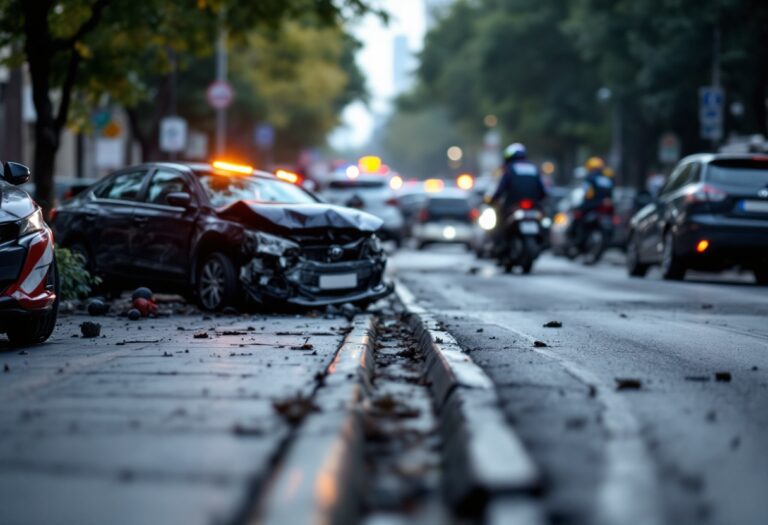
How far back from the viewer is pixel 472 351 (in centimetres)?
898

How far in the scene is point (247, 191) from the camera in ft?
44.2

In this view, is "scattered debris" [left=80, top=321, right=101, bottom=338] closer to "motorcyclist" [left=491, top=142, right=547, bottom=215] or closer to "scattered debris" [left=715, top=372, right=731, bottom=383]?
"scattered debris" [left=715, top=372, right=731, bottom=383]

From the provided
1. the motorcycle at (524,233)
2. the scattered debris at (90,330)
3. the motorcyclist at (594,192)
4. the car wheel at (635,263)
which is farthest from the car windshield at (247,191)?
the motorcyclist at (594,192)

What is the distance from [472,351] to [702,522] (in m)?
4.74

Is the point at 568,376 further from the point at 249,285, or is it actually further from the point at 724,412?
the point at 249,285

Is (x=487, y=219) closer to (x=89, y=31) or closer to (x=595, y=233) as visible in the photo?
(x=595, y=233)

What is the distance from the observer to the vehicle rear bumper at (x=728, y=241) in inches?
702

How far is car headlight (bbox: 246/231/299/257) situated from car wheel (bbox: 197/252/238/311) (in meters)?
0.34

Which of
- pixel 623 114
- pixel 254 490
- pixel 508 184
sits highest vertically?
pixel 623 114

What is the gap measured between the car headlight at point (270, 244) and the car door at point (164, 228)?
96 centimetres

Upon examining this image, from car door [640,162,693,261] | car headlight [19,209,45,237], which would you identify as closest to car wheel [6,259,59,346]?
car headlight [19,209,45,237]

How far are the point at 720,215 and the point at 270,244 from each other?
784cm

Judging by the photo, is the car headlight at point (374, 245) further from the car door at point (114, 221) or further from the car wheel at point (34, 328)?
the car wheel at point (34, 328)

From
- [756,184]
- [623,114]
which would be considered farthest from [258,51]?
[756,184]
